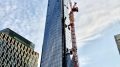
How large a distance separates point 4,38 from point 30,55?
2475 centimetres

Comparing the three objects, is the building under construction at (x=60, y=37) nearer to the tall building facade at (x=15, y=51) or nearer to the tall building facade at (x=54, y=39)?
the tall building facade at (x=54, y=39)

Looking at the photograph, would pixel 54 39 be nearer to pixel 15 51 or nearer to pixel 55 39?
pixel 55 39

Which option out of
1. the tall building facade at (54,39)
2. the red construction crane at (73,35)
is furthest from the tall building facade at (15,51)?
the red construction crane at (73,35)

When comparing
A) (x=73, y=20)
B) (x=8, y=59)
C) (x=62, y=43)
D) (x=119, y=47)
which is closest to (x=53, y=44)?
(x=62, y=43)

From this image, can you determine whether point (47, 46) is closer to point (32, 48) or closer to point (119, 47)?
point (32, 48)

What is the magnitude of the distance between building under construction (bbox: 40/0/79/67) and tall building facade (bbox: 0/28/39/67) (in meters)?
12.7

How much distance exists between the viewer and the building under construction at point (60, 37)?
404ft

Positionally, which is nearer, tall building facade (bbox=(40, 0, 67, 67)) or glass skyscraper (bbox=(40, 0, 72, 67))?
glass skyscraper (bbox=(40, 0, 72, 67))

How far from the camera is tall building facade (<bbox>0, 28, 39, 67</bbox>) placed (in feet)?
428

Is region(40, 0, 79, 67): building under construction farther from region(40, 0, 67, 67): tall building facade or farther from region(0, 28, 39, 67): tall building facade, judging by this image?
region(0, 28, 39, 67): tall building facade

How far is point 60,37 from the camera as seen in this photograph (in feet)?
434

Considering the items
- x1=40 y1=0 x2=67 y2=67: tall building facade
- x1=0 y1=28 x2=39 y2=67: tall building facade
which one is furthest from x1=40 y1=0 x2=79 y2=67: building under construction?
x1=0 y1=28 x2=39 y2=67: tall building facade

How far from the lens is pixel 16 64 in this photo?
137125mm

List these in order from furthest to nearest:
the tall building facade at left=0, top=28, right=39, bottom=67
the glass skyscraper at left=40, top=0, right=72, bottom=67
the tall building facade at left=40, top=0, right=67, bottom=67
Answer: the tall building facade at left=0, top=28, right=39, bottom=67, the tall building facade at left=40, top=0, right=67, bottom=67, the glass skyscraper at left=40, top=0, right=72, bottom=67
